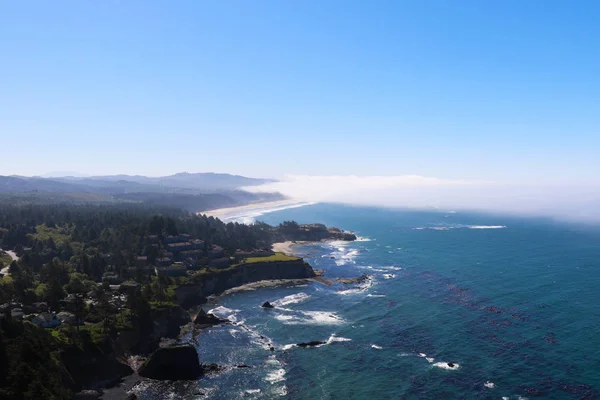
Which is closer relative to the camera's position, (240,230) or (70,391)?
(70,391)

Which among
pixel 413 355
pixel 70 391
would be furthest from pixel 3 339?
pixel 413 355

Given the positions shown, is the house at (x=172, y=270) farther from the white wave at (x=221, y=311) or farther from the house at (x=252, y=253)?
the house at (x=252, y=253)

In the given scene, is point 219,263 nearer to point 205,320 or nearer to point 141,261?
point 141,261

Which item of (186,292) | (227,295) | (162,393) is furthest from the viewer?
(227,295)

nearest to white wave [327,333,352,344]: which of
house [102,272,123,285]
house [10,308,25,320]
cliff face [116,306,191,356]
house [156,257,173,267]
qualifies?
cliff face [116,306,191,356]

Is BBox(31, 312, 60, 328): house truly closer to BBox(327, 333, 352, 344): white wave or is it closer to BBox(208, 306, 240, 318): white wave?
BBox(208, 306, 240, 318): white wave

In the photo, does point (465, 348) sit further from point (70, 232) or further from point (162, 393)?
point (70, 232)
